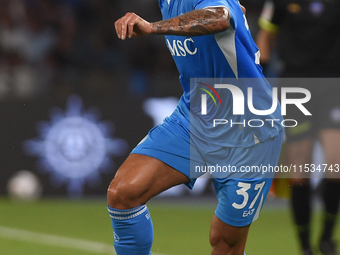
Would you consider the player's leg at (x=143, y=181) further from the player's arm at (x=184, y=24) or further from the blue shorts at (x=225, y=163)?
the player's arm at (x=184, y=24)

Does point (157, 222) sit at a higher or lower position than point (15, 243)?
lower

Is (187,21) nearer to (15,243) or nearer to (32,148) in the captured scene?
(15,243)

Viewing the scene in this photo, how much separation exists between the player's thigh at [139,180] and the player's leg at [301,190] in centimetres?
158

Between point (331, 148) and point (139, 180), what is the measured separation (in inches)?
81.5

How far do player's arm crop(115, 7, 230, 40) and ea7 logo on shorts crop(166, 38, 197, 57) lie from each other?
32 cm

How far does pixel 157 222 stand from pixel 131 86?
8.71 ft

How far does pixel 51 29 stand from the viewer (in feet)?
29.6

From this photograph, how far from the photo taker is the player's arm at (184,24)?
261 centimetres

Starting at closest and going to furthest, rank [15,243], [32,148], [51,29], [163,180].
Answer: [163,180], [15,243], [32,148], [51,29]

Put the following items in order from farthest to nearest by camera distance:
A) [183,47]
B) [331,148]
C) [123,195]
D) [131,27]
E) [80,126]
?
1. [80,126]
2. [331,148]
3. [183,47]
4. [123,195]
5. [131,27]

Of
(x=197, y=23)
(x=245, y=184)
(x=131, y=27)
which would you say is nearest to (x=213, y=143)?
(x=245, y=184)

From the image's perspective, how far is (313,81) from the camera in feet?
15.1

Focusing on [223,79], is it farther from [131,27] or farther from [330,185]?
[330,185]

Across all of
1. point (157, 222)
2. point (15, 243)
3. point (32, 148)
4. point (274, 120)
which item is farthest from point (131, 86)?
point (274, 120)
